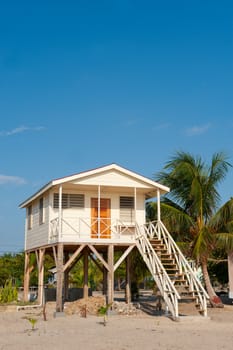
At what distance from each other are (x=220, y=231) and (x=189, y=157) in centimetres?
389

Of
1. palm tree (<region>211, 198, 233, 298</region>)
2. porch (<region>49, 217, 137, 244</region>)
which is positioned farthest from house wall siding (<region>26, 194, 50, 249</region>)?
palm tree (<region>211, 198, 233, 298</region>)

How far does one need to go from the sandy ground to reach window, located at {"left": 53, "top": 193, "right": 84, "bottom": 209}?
514 centimetres

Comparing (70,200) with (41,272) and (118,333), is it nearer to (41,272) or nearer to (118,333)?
(41,272)

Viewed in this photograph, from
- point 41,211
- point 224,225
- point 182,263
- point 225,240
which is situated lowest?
point 182,263

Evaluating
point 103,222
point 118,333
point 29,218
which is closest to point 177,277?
point 103,222

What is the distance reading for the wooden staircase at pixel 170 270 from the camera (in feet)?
52.7

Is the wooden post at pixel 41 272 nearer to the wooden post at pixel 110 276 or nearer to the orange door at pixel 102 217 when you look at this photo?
the orange door at pixel 102 217

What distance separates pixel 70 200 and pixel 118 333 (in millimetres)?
8907

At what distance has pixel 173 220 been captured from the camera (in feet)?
71.8

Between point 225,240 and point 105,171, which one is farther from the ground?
point 105,171

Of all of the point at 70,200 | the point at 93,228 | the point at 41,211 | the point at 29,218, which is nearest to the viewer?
the point at 93,228

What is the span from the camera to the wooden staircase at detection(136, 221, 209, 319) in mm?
16078

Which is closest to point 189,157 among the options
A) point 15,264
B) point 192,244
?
point 192,244

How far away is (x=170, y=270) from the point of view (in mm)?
17844
